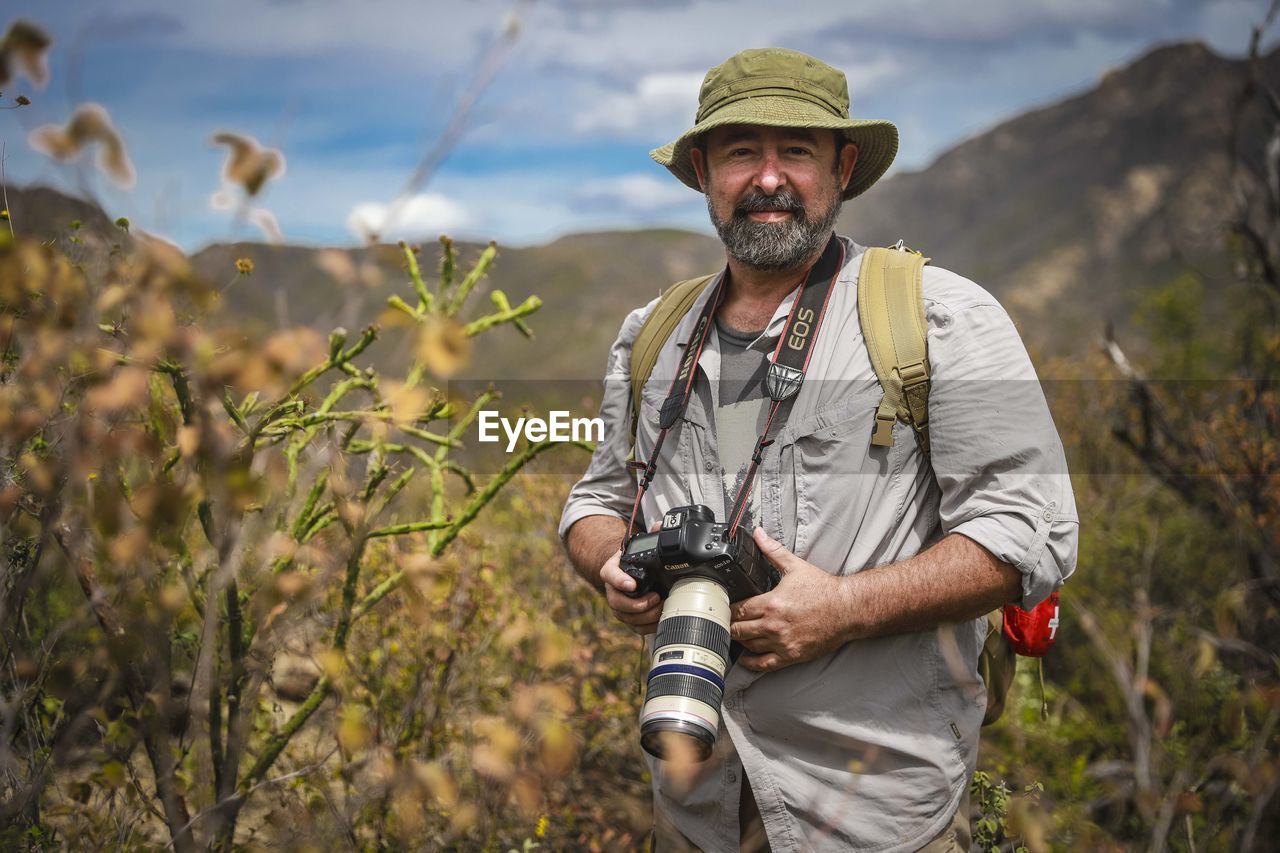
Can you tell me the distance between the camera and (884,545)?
2.13 metres

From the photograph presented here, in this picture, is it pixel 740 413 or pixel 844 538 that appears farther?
pixel 740 413

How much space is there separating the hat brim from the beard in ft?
0.64

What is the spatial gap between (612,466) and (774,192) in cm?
88

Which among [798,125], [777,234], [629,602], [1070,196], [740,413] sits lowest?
[629,602]

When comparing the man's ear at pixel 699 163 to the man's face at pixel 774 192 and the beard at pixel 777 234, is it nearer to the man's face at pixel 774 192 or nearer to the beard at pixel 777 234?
the man's face at pixel 774 192

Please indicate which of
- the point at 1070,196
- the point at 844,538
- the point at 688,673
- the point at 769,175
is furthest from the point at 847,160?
the point at 1070,196

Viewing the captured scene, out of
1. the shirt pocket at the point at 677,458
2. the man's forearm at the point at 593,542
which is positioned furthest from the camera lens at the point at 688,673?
the man's forearm at the point at 593,542

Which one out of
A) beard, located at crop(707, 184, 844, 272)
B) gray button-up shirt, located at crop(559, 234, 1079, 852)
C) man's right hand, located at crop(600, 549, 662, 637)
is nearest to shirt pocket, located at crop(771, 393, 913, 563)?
gray button-up shirt, located at crop(559, 234, 1079, 852)

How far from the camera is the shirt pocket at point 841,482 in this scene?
2123mm

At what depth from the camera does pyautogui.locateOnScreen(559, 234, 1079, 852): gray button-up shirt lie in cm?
198

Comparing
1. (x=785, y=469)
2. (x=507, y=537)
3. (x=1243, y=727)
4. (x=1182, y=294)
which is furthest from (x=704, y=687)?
(x=1182, y=294)

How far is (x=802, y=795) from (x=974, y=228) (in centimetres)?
13175

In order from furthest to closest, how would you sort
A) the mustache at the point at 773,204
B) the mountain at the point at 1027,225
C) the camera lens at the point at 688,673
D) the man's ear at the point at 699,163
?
the mountain at the point at 1027,225 < the man's ear at the point at 699,163 < the mustache at the point at 773,204 < the camera lens at the point at 688,673

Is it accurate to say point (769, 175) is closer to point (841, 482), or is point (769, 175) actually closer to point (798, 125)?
point (798, 125)
